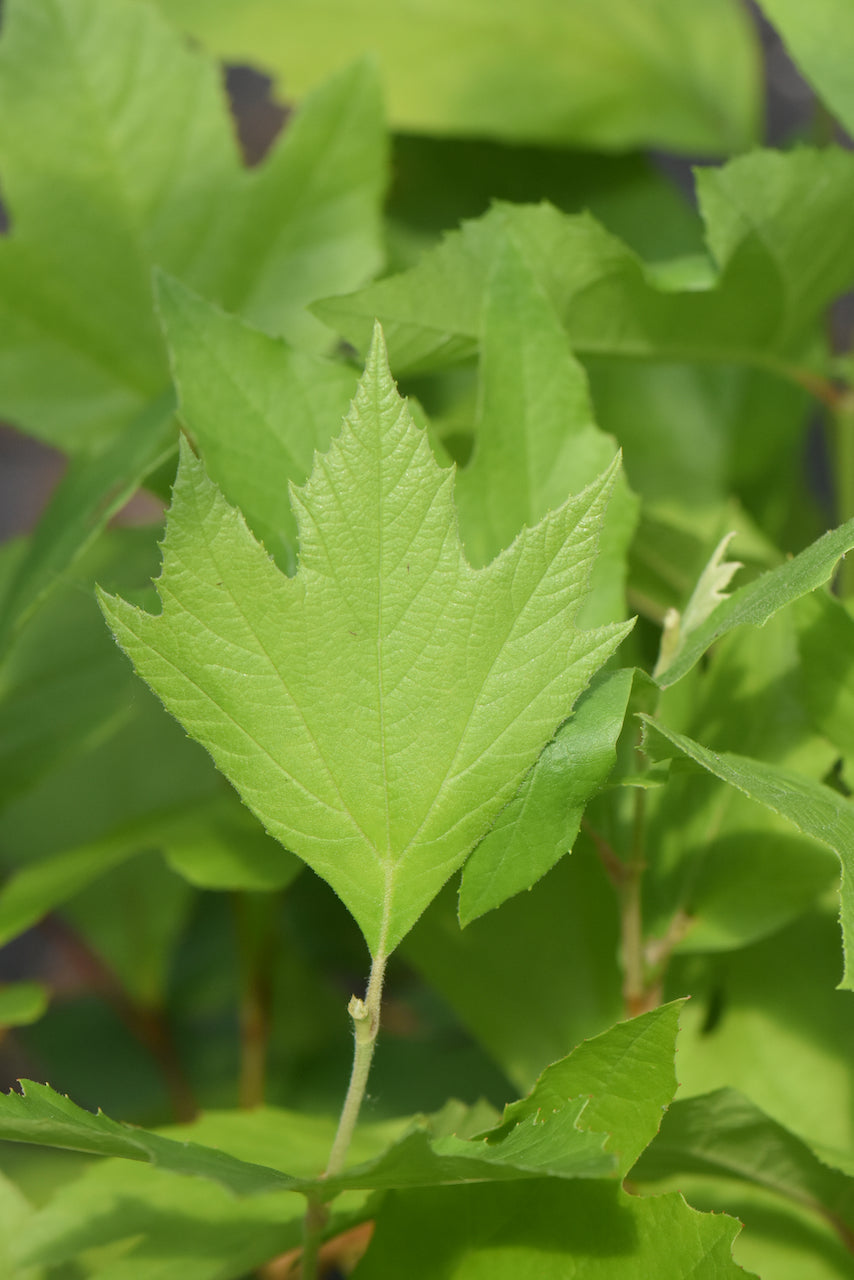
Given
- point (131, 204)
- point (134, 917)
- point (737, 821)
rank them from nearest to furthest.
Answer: point (737, 821) < point (131, 204) < point (134, 917)

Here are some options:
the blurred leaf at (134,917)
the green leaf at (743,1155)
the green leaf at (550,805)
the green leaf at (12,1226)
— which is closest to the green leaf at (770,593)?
the green leaf at (550,805)

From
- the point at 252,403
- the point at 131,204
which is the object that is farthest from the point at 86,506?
the point at 131,204

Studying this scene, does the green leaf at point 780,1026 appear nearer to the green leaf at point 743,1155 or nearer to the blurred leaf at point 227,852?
the green leaf at point 743,1155

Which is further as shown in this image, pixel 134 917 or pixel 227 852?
pixel 134 917

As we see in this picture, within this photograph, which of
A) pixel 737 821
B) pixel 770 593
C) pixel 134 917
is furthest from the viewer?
pixel 134 917

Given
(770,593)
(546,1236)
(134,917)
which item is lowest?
(134,917)

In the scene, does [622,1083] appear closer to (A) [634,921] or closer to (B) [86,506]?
(A) [634,921]

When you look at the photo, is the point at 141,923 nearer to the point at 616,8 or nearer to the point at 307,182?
→ the point at 307,182

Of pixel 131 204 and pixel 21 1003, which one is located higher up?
pixel 131 204
